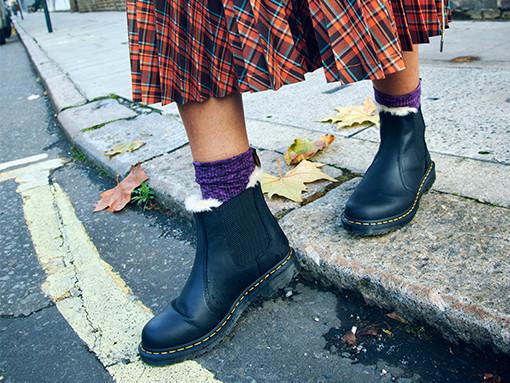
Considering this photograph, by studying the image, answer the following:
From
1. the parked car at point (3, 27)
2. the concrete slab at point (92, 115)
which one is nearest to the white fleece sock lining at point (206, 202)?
the concrete slab at point (92, 115)

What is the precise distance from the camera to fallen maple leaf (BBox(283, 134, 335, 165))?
1731mm

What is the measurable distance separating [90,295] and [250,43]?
85 cm

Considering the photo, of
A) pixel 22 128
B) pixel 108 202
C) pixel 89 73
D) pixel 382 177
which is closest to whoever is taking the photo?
pixel 382 177

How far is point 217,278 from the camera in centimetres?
110

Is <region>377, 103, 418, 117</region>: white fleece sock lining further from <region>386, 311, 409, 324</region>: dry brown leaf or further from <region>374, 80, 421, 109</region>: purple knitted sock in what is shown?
<region>386, 311, 409, 324</region>: dry brown leaf

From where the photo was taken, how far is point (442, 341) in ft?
3.34

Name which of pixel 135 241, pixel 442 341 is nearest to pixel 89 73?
pixel 135 241

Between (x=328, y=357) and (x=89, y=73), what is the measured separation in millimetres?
3946

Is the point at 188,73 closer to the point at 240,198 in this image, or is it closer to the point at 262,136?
the point at 240,198

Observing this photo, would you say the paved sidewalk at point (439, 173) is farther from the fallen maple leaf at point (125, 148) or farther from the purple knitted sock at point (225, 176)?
the purple knitted sock at point (225, 176)

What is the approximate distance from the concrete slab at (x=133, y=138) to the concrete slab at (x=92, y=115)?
104mm

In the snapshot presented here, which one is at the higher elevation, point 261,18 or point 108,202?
point 261,18

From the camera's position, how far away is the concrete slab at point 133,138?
7.09 feet

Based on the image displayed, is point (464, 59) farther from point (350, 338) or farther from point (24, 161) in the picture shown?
point (24, 161)
